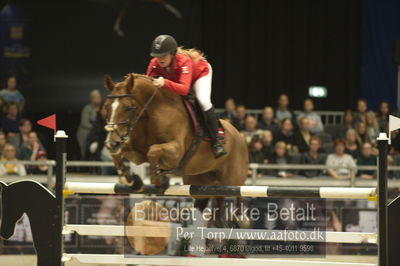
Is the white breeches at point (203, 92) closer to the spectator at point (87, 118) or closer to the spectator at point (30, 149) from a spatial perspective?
the spectator at point (30, 149)

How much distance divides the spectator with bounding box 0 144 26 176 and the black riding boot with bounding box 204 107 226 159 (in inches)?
112

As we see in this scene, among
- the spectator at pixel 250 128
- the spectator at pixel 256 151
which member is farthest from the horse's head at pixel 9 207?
the spectator at pixel 250 128

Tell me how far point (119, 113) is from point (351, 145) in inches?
197

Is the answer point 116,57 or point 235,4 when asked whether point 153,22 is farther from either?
point 235,4

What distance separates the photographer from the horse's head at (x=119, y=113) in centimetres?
458

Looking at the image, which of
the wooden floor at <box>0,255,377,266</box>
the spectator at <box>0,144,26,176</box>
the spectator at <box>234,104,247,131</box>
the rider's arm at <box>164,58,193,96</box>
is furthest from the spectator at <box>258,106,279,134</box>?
the rider's arm at <box>164,58,193,96</box>

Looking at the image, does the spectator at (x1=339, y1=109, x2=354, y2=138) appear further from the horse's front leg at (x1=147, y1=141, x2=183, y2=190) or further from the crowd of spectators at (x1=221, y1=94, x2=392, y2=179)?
the horse's front leg at (x1=147, y1=141, x2=183, y2=190)

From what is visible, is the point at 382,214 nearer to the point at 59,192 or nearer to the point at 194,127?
the point at 194,127

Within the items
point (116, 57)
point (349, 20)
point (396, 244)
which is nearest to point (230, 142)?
point (396, 244)

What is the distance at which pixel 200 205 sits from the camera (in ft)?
19.0

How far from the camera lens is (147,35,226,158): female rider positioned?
16.4 feet

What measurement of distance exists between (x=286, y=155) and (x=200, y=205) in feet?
10.2

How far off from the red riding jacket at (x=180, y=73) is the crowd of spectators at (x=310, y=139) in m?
3.23

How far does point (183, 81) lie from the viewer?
5.05 meters
